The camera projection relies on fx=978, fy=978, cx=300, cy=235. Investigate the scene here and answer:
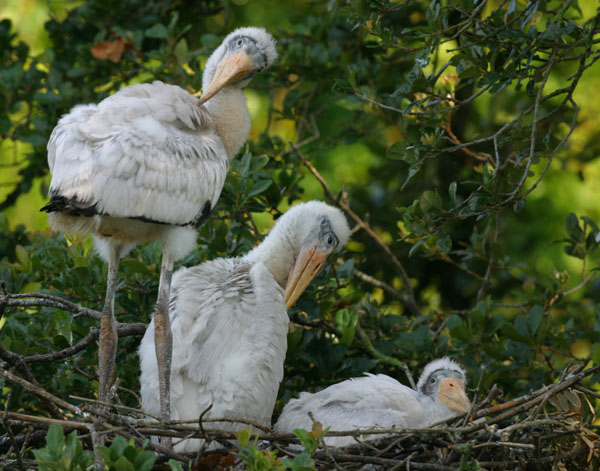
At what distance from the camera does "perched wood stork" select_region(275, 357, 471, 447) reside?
4336 mm

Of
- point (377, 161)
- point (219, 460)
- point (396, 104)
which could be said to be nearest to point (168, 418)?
point (219, 460)

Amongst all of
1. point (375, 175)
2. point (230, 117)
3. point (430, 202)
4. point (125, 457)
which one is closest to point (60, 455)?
point (125, 457)

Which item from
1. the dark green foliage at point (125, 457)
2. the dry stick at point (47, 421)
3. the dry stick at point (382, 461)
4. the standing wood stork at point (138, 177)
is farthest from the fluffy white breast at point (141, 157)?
the dry stick at point (382, 461)

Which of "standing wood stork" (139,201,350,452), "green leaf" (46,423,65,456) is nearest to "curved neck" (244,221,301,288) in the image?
"standing wood stork" (139,201,350,452)

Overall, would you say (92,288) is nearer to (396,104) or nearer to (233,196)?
(233,196)

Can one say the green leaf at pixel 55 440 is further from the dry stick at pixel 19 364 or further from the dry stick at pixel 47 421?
the dry stick at pixel 19 364

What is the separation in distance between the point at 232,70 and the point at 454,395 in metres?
1.95

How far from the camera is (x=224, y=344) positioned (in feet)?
14.4

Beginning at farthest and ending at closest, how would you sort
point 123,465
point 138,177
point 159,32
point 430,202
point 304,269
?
point 159,32 → point 304,269 → point 430,202 → point 138,177 → point 123,465

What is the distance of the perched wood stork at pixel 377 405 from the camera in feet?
14.2

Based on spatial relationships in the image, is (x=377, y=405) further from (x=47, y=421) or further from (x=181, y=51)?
(x=181, y=51)

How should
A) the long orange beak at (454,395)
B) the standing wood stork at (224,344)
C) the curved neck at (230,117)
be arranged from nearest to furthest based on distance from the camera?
the standing wood stork at (224,344) → the long orange beak at (454,395) → the curved neck at (230,117)

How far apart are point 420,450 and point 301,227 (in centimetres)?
159

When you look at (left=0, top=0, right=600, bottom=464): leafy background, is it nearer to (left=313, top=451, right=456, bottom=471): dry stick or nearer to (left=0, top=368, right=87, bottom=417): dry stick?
(left=0, top=368, right=87, bottom=417): dry stick
